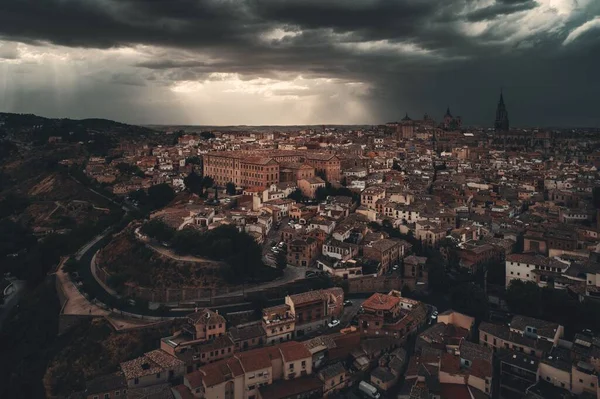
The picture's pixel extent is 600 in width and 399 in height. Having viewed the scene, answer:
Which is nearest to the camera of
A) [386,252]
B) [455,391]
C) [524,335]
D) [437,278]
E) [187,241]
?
[455,391]

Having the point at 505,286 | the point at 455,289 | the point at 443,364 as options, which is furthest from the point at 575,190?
the point at 443,364

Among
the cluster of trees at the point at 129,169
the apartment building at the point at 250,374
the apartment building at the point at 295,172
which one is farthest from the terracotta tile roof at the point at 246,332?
the cluster of trees at the point at 129,169

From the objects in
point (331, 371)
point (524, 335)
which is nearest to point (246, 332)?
point (331, 371)

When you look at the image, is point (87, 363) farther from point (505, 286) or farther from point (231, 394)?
point (505, 286)

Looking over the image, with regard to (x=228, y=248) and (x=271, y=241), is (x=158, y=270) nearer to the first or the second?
(x=228, y=248)

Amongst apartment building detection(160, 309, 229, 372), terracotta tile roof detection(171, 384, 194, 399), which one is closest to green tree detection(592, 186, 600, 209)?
apartment building detection(160, 309, 229, 372)
